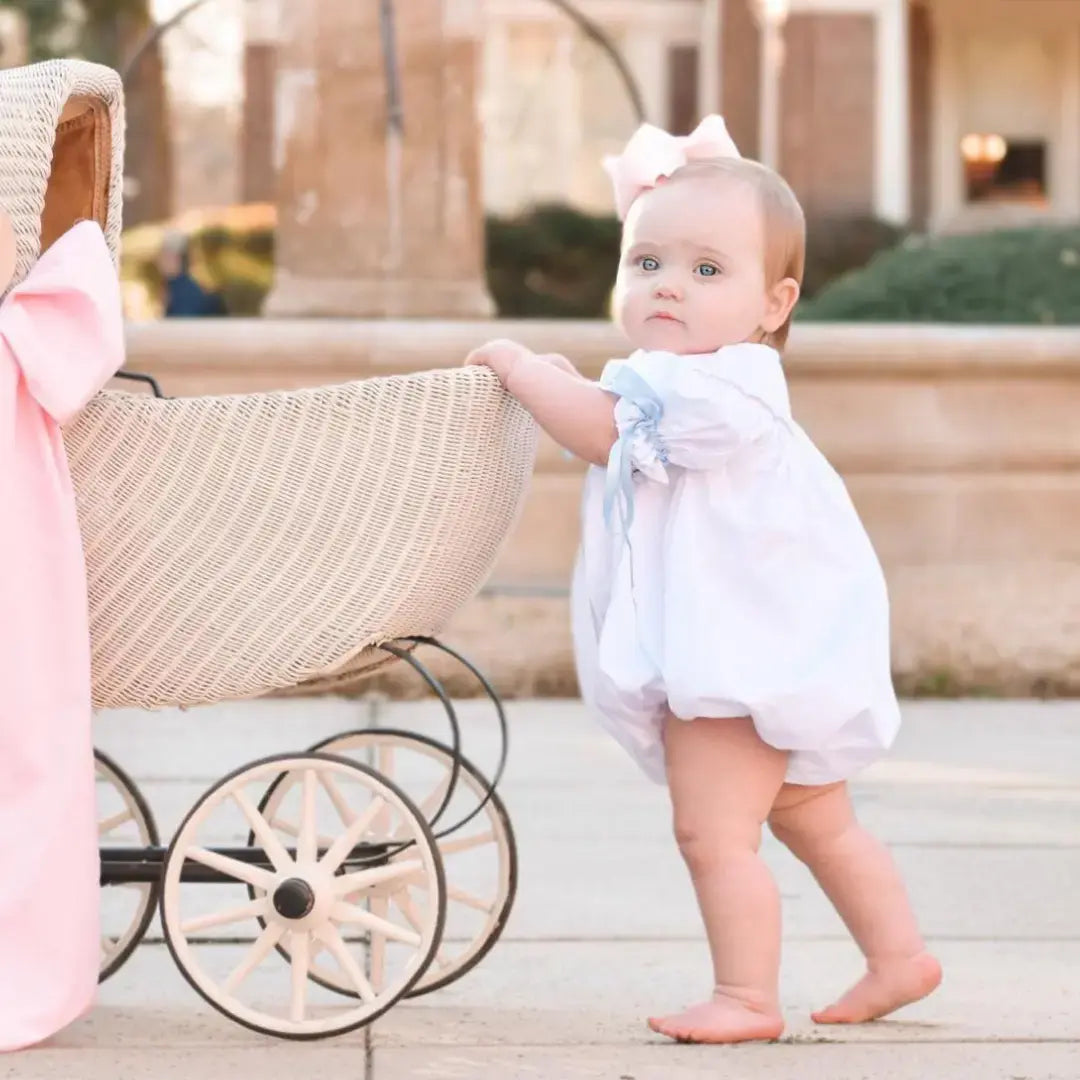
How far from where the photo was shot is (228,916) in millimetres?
3098

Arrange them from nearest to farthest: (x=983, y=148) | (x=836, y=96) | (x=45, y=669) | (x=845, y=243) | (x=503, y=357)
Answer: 1. (x=45, y=669)
2. (x=503, y=357)
3. (x=845, y=243)
4. (x=836, y=96)
5. (x=983, y=148)

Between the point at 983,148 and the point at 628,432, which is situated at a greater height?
the point at 983,148

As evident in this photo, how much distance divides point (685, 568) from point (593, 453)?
0.73ft

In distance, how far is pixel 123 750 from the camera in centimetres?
539

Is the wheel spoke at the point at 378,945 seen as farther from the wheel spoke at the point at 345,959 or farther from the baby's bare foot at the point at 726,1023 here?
the baby's bare foot at the point at 726,1023

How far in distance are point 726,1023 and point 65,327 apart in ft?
4.37

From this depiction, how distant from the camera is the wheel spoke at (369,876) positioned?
123 inches

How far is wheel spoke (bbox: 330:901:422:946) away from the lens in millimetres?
3080

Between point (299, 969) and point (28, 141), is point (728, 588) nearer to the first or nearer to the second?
point (299, 969)

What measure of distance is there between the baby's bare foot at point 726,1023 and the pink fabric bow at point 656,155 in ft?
3.73

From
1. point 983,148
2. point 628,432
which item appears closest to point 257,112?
point 983,148

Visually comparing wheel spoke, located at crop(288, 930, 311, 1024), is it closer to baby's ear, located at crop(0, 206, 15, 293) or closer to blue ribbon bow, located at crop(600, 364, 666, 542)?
blue ribbon bow, located at crop(600, 364, 666, 542)

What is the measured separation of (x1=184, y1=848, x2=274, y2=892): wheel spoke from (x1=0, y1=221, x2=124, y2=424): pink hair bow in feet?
2.12

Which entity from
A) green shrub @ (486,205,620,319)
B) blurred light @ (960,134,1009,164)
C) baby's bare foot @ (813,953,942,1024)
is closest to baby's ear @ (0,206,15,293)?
baby's bare foot @ (813,953,942,1024)
